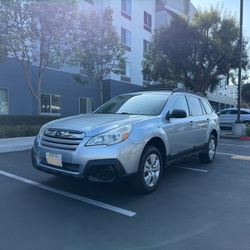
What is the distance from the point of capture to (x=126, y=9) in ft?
88.5

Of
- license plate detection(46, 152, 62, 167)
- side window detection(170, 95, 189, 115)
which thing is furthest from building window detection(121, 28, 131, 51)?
license plate detection(46, 152, 62, 167)

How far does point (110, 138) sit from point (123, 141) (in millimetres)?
206

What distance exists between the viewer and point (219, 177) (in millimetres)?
6969

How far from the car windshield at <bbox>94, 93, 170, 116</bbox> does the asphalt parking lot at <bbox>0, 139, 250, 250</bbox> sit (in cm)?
144

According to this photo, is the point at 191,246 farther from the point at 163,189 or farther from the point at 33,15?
the point at 33,15

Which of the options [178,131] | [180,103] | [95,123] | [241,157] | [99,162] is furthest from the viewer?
[241,157]

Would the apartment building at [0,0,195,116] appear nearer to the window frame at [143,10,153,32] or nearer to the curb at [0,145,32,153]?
the window frame at [143,10,153,32]

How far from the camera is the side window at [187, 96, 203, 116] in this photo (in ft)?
24.4

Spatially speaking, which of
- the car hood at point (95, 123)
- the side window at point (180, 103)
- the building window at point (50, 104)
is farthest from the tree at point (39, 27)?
the car hood at point (95, 123)

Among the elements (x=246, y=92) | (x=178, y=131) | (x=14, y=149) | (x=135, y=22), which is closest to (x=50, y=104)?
(x=14, y=149)

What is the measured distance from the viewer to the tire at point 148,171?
206 inches

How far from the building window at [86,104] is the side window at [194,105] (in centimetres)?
1664

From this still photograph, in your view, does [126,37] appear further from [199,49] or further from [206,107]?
[206,107]

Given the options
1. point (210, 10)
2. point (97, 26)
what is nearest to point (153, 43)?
point (210, 10)
